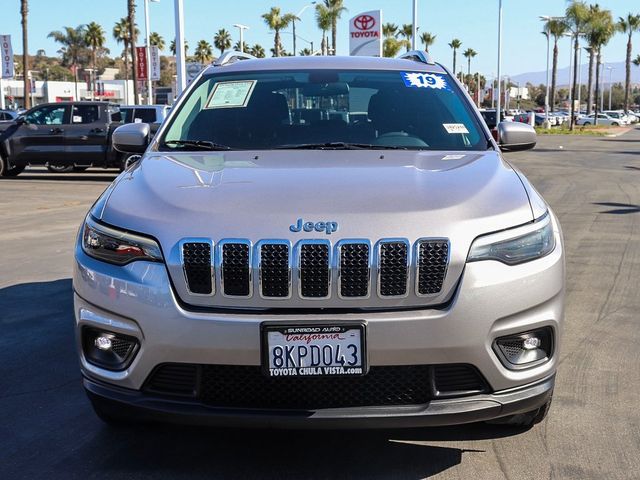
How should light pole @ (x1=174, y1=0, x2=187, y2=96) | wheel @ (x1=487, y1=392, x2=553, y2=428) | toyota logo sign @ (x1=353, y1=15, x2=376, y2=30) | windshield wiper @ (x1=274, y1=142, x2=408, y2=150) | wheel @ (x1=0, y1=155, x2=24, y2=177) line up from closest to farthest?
wheel @ (x1=487, y1=392, x2=553, y2=428)
windshield wiper @ (x1=274, y1=142, x2=408, y2=150)
light pole @ (x1=174, y1=0, x2=187, y2=96)
wheel @ (x1=0, y1=155, x2=24, y2=177)
toyota logo sign @ (x1=353, y1=15, x2=376, y2=30)

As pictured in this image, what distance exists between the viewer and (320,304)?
2.94 meters

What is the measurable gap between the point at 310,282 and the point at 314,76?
2.24 metres

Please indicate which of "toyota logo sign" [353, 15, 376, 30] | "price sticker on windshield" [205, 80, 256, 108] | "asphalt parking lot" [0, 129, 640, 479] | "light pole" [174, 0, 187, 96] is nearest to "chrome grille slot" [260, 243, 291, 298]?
"asphalt parking lot" [0, 129, 640, 479]

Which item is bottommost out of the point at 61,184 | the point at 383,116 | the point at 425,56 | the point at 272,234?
the point at 61,184

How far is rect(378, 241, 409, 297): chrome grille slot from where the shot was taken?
294 cm

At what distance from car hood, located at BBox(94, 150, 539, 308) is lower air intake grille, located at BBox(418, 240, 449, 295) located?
3cm

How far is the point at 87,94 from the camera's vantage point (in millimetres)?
88125

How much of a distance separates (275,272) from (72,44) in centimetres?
10834

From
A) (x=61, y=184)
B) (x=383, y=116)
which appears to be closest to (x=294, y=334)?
(x=383, y=116)

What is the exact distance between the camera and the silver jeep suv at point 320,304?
114 inches

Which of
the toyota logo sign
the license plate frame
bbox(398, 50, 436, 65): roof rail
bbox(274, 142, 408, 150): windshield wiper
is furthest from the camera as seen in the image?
the toyota logo sign

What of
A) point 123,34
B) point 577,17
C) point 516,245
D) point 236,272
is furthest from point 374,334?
point 123,34

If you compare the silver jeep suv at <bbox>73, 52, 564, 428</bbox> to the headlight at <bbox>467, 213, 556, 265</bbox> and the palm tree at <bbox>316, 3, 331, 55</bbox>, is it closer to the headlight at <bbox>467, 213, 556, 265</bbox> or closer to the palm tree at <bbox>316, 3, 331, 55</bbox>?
the headlight at <bbox>467, 213, 556, 265</bbox>

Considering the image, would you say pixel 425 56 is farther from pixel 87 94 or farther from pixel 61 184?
pixel 87 94
